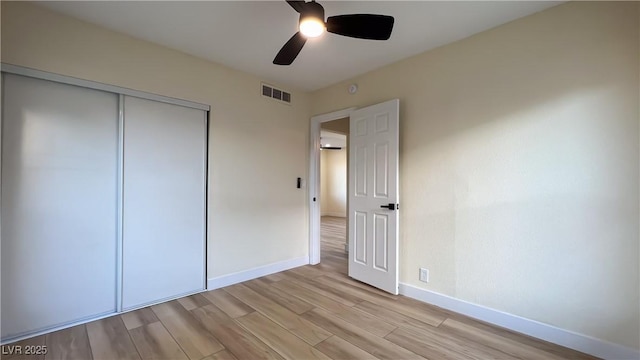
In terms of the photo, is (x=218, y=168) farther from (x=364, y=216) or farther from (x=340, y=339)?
(x=340, y=339)

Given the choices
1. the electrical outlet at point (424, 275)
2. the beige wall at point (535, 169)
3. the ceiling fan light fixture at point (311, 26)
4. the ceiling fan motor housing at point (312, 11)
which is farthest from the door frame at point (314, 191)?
the ceiling fan motor housing at point (312, 11)

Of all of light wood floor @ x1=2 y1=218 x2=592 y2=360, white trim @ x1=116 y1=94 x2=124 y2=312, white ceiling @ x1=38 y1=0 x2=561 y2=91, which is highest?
white ceiling @ x1=38 y1=0 x2=561 y2=91

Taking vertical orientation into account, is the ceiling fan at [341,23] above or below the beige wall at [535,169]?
above

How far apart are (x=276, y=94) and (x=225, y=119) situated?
830mm

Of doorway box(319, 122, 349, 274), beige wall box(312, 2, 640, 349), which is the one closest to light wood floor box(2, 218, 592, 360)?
beige wall box(312, 2, 640, 349)

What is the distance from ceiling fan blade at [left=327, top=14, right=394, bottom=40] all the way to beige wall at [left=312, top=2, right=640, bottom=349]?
46.5 inches

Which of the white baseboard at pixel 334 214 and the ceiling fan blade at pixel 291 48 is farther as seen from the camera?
the white baseboard at pixel 334 214

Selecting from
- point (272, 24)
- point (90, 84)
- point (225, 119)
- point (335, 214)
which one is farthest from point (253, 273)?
point (335, 214)

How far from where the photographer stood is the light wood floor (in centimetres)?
182

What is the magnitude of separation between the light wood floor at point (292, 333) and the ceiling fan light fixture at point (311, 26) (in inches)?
86.2

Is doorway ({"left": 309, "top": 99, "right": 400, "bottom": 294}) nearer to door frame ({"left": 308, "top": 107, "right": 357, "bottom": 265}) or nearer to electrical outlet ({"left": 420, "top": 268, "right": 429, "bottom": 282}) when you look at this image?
electrical outlet ({"left": 420, "top": 268, "right": 429, "bottom": 282})

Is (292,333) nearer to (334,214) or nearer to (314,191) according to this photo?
(314,191)

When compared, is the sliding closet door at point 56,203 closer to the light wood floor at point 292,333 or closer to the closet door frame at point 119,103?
the closet door frame at point 119,103

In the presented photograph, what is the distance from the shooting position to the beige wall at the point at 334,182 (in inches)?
359
